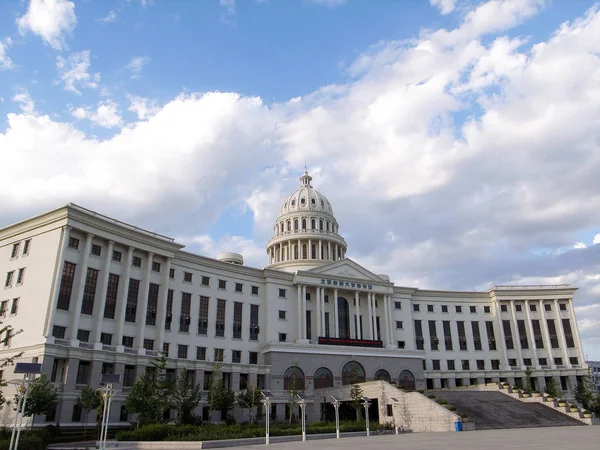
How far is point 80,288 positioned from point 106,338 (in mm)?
6031

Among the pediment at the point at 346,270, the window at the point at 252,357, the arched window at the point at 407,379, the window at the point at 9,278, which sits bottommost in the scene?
the arched window at the point at 407,379

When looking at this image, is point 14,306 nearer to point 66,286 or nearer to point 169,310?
point 66,286

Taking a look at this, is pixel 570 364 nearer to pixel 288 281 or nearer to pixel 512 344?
pixel 512 344

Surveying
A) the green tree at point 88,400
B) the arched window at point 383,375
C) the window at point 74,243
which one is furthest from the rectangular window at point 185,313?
the arched window at point 383,375

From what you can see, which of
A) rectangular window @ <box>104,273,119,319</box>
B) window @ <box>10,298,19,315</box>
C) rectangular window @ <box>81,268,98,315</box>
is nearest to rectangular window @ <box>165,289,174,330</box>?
rectangular window @ <box>104,273,119,319</box>

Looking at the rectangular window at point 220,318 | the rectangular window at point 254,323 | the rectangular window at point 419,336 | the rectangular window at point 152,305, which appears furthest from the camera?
the rectangular window at point 419,336

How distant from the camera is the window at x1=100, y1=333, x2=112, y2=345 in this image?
162 ft

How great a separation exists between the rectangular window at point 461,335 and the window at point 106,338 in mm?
54215

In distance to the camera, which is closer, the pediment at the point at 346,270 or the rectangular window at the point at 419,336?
the pediment at the point at 346,270

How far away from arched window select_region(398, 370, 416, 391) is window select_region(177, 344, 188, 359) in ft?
96.9

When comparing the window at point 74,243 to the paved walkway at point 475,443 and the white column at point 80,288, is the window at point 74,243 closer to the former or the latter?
the white column at point 80,288

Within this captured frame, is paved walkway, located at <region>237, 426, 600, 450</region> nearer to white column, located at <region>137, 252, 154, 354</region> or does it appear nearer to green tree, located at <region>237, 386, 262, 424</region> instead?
green tree, located at <region>237, 386, 262, 424</region>

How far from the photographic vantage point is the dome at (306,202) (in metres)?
89.6

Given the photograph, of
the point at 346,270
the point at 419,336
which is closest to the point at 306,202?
the point at 346,270
